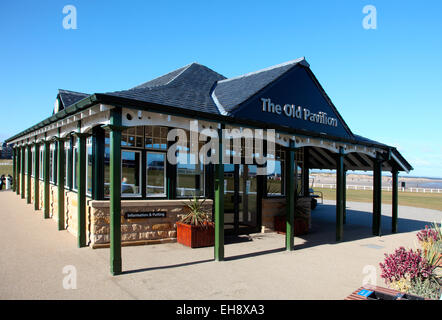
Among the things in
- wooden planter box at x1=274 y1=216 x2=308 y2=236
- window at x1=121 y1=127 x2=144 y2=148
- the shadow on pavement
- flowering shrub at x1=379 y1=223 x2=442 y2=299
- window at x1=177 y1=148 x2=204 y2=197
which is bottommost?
the shadow on pavement

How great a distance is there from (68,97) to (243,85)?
22.6ft

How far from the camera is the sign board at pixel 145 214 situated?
786cm

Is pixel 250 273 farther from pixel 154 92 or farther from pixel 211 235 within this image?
pixel 154 92

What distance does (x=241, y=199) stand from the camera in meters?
10.7

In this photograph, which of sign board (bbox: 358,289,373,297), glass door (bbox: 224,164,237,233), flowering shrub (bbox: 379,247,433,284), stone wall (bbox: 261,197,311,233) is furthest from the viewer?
stone wall (bbox: 261,197,311,233)

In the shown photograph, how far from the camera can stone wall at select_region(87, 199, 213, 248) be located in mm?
7555

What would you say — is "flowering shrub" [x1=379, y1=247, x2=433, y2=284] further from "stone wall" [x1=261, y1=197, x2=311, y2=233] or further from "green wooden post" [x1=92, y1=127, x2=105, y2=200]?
"green wooden post" [x1=92, y1=127, x2=105, y2=200]

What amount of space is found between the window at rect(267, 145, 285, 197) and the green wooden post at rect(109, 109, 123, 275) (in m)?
6.38

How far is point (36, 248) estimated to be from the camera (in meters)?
7.52

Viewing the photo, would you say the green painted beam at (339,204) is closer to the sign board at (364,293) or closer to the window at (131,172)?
the sign board at (364,293)

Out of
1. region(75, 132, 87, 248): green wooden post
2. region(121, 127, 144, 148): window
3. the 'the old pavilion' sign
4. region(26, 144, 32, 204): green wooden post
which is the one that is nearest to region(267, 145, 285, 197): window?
the 'the old pavilion' sign

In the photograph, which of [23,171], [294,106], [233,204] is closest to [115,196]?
[233,204]

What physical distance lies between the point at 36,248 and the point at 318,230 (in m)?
9.00

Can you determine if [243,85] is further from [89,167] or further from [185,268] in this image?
[185,268]
